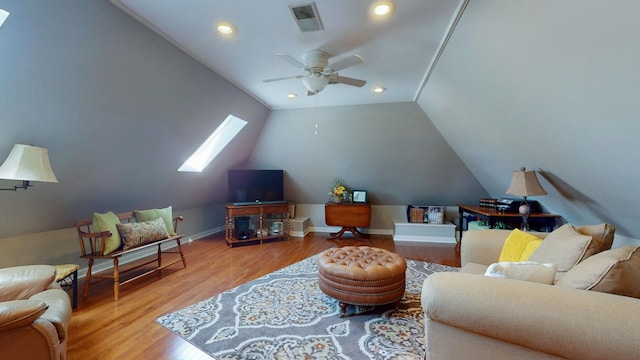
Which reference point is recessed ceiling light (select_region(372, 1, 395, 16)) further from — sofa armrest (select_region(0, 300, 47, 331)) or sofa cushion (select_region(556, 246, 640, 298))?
sofa armrest (select_region(0, 300, 47, 331))

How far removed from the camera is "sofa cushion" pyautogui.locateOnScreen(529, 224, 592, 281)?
4.70ft

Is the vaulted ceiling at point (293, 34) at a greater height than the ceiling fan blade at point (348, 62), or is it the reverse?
the vaulted ceiling at point (293, 34)

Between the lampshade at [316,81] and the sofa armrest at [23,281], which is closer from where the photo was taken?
the sofa armrest at [23,281]

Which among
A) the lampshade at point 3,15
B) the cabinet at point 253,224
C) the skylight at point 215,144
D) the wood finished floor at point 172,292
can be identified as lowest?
the wood finished floor at point 172,292

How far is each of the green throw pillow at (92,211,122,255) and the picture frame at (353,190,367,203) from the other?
3742 mm

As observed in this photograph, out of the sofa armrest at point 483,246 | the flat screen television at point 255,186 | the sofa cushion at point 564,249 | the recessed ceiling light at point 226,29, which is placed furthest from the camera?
the flat screen television at point 255,186

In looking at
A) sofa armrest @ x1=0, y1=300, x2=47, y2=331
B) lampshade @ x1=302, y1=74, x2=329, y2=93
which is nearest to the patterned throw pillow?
sofa armrest @ x1=0, y1=300, x2=47, y2=331

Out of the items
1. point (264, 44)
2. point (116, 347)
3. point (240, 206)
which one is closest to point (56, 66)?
point (264, 44)

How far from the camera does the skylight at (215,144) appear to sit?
426cm

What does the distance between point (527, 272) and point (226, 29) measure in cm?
267

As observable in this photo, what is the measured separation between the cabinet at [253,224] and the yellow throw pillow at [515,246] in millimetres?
3693

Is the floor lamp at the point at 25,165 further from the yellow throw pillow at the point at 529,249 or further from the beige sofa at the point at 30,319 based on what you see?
the yellow throw pillow at the point at 529,249

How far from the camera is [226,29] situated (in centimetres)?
215

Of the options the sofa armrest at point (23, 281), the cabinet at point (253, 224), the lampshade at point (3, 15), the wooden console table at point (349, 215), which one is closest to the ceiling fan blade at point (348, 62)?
the lampshade at point (3, 15)
